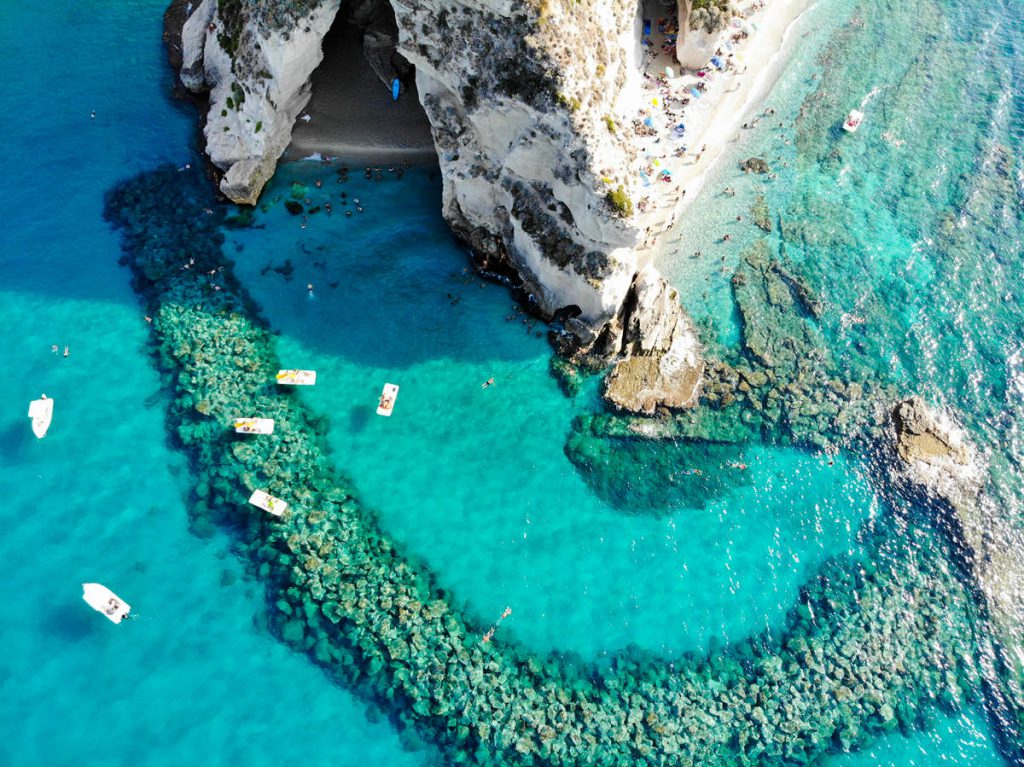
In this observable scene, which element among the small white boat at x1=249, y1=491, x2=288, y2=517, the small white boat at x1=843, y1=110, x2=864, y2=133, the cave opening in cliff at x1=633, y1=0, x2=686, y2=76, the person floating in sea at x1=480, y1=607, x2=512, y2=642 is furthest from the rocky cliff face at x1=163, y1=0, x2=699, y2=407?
the small white boat at x1=249, y1=491, x2=288, y2=517

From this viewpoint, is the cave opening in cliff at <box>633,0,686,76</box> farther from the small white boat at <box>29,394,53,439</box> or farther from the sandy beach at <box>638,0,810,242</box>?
the small white boat at <box>29,394,53,439</box>

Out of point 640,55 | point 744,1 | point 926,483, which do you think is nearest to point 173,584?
point 926,483

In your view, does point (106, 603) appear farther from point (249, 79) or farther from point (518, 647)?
point (249, 79)

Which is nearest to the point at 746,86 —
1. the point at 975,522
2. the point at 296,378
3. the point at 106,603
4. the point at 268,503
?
the point at 975,522

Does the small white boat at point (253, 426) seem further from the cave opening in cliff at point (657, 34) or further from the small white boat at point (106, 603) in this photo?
the cave opening in cliff at point (657, 34)

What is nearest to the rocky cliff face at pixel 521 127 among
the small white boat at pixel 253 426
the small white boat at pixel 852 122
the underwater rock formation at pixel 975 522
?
the underwater rock formation at pixel 975 522

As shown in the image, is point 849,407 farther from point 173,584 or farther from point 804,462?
point 173,584

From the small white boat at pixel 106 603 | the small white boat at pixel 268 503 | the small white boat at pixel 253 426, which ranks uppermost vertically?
the small white boat at pixel 253 426
